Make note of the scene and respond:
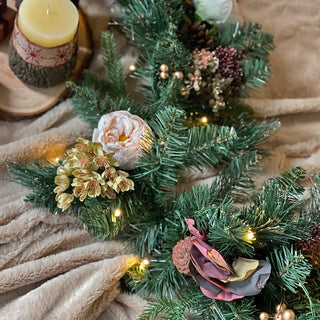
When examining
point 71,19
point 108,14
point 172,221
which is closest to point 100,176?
point 172,221

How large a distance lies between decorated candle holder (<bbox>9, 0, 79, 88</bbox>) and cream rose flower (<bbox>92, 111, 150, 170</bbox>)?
0.46 ft

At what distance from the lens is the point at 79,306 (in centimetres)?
68

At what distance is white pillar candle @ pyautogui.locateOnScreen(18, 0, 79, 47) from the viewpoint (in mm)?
703

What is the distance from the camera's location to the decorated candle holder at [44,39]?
0.71m

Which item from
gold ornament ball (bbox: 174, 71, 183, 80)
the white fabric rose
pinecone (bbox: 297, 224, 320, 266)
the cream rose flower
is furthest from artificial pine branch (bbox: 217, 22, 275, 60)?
pinecone (bbox: 297, 224, 320, 266)

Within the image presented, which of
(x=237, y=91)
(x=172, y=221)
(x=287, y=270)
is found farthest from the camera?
(x=237, y=91)

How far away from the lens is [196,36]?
0.81 m

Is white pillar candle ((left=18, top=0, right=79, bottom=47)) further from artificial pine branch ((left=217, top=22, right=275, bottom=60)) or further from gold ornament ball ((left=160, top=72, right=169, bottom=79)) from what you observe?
artificial pine branch ((left=217, top=22, right=275, bottom=60))

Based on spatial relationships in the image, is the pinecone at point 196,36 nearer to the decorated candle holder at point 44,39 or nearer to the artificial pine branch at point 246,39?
the artificial pine branch at point 246,39

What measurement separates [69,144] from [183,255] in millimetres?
326

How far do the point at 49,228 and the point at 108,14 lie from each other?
0.43 meters

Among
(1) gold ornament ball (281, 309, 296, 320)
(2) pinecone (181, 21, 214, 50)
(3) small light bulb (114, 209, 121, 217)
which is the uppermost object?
(2) pinecone (181, 21, 214, 50)

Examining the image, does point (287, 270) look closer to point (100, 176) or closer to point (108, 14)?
point (100, 176)

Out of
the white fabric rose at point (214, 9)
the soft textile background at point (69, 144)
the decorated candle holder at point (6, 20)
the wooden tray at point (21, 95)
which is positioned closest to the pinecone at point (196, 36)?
the white fabric rose at point (214, 9)
